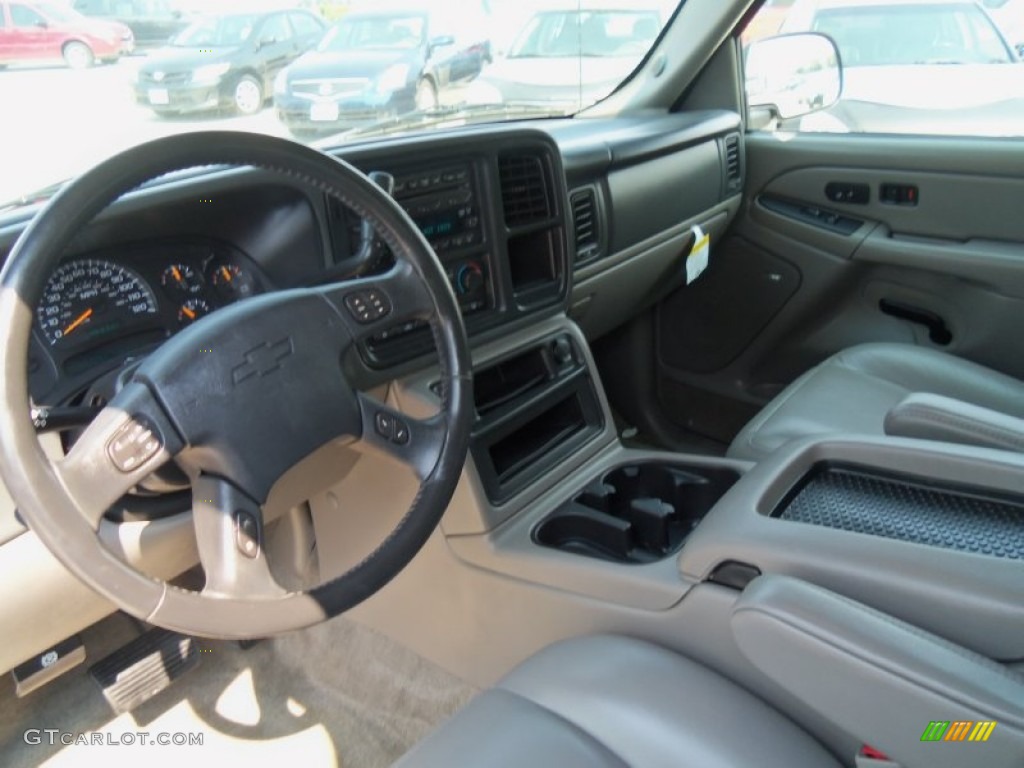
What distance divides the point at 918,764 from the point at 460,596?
850mm

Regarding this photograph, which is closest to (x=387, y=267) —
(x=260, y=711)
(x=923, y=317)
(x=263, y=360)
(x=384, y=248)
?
(x=384, y=248)

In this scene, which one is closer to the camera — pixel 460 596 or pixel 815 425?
pixel 460 596

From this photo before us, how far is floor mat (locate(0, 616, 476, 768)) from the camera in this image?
5.58 ft

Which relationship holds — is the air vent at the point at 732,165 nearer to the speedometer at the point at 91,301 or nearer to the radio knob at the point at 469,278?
the radio knob at the point at 469,278

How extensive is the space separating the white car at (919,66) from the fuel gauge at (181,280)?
74.3 inches

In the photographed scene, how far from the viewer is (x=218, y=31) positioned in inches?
59.7

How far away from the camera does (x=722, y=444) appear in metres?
2.73

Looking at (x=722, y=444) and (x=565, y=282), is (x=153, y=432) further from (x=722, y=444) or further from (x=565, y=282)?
(x=722, y=444)

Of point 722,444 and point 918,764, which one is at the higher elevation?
point 918,764

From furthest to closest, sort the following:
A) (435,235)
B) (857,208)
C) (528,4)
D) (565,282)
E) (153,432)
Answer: (857,208), (528,4), (565,282), (435,235), (153,432)

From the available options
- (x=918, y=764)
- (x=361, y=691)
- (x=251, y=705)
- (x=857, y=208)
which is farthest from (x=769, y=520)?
(x=857, y=208)

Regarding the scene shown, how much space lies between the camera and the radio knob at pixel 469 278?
1.59 metres

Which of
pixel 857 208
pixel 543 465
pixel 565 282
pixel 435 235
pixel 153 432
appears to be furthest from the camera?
pixel 857 208

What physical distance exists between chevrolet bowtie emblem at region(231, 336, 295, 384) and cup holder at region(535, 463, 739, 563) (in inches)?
25.8
